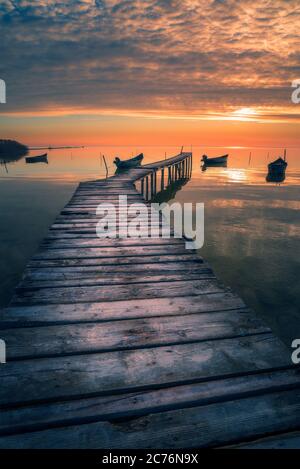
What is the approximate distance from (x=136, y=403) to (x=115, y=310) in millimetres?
1205

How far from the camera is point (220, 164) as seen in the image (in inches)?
1989

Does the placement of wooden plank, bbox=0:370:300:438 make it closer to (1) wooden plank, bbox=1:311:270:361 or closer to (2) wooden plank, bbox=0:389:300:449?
(2) wooden plank, bbox=0:389:300:449

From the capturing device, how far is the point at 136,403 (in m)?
1.84

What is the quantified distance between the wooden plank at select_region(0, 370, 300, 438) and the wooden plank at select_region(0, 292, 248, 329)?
3.08ft

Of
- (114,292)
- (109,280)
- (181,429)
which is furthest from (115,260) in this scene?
(181,429)

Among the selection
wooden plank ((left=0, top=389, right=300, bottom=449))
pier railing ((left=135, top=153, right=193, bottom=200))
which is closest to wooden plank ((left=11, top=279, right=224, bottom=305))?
wooden plank ((left=0, top=389, right=300, bottom=449))

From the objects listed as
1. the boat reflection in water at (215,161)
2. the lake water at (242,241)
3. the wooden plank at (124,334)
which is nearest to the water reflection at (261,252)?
the lake water at (242,241)

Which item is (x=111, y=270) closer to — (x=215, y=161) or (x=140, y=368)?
(x=140, y=368)

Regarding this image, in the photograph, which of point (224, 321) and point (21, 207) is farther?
point (21, 207)

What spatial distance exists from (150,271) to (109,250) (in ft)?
3.71

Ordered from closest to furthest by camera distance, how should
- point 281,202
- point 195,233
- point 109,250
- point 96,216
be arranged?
point 109,250 < point 96,216 < point 195,233 < point 281,202

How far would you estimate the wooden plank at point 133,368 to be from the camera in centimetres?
195

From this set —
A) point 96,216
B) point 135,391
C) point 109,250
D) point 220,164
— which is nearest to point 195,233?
point 96,216
